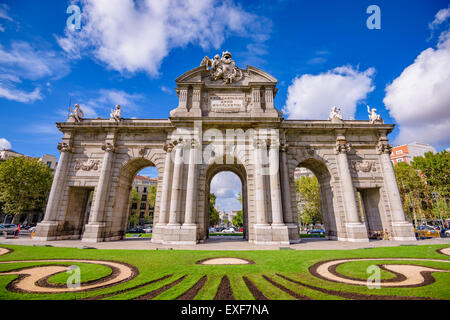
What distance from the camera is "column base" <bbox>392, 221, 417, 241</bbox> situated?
64.7ft

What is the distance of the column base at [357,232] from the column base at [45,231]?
28.9 metres

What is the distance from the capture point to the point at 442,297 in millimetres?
5676

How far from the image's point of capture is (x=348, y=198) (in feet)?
68.0

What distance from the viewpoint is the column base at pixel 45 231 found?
19.5 metres

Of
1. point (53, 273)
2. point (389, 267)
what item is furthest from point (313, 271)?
point (53, 273)

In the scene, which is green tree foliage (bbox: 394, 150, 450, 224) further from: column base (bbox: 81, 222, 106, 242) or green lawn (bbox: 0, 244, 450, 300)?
column base (bbox: 81, 222, 106, 242)

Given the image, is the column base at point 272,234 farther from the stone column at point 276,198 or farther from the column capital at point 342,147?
the column capital at point 342,147

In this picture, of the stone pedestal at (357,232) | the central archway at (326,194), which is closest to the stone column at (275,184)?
the central archway at (326,194)

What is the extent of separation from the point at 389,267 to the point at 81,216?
27.9 metres

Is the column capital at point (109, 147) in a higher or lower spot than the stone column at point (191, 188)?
higher

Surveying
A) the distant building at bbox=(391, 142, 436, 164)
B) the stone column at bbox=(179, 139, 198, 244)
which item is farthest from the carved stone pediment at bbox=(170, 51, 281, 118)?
the distant building at bbox=(391, 142, 436, 164)

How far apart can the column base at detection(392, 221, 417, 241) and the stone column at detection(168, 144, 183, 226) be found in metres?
21.2

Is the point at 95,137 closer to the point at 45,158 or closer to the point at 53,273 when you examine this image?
the point at 53,273

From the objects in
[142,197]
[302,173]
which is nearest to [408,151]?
[302,173]
